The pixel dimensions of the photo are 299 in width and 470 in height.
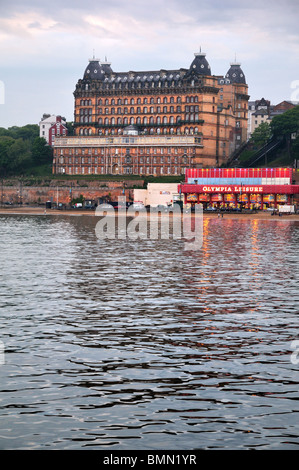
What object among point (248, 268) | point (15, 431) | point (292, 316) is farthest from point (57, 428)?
point (248, 268)

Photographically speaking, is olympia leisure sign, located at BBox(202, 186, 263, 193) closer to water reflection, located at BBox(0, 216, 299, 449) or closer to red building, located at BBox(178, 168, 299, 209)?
red building, located at BBox(178, 168, 299, 209)

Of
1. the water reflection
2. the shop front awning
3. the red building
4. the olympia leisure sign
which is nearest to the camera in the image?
the water reflection

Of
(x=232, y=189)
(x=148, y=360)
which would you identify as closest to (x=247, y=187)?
(x=232, y=189)

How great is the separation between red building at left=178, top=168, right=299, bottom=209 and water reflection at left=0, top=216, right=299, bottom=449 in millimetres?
137123

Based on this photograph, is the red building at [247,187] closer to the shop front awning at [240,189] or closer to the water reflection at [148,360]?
the shop front awning at [240,189]

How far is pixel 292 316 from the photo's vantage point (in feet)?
115

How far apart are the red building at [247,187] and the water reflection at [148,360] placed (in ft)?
450

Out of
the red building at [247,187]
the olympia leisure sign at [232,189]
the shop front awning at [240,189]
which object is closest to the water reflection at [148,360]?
the shop front awning at [240,189]

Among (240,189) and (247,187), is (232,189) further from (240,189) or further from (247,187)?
(247,187)

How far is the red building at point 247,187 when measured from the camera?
188 m

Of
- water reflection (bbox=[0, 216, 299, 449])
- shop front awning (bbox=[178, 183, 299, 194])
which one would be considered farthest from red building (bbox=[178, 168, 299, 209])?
water reflection (bbox=[0, 216, 299, 449])

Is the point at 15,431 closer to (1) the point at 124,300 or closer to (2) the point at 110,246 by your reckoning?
(1) the point at 124,300

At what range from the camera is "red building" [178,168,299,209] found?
188 metres
